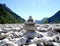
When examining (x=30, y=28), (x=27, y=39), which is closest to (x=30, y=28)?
(x=30, y=28)

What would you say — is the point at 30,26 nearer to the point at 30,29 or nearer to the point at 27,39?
the point at 30,29

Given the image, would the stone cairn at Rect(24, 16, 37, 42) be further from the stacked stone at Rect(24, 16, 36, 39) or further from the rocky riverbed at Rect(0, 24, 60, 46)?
the rocky riverbed at Rect(0, 24, 60, 46)

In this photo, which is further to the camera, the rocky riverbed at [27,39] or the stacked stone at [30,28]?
the stacked stone at [30,28]

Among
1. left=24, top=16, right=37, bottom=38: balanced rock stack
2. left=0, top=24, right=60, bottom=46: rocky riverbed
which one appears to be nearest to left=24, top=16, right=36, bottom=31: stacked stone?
left=24, top=16, right=37, bottom=38: balanced rock stack

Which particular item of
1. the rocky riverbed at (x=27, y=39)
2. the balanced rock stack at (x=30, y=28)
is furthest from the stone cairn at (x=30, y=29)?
the rocky riverbed at (x=27, y=39)

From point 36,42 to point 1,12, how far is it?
3587 centimetres

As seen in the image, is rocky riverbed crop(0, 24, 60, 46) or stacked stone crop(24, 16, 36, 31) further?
stacked stone crop(24, 16, 36, 31)

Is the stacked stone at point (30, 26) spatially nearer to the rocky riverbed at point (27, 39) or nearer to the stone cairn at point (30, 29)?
the stone cairn at point (30, 29)

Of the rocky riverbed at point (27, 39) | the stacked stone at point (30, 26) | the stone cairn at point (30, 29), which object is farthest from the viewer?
the stacked stone at point (30, 26)

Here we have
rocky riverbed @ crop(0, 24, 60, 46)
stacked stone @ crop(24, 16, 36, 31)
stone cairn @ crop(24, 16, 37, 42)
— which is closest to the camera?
rocky riverbed @ crop(0, 24, 60, 46)

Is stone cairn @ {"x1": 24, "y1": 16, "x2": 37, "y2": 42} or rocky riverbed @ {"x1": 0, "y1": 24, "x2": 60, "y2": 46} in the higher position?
stone cairn @ {"x1": 24, "y1": 16, "x2": 37, "y2": 42}

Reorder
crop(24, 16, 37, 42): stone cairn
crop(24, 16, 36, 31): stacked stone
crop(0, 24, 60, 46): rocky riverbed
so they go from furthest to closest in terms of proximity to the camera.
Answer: crop(24, 16, 36, 31): stacked stone, crop(24, 16, 37, 42): stone cairn, crop(0, 24, 60, 46): rocky riverbed

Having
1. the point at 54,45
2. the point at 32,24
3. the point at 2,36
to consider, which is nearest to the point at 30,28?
the point at 32,24

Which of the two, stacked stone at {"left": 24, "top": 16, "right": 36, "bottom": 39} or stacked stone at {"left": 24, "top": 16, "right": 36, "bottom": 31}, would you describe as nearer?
stacked stone at {"left": 24, "top": 16, "right": 36, "bottom": 39}
